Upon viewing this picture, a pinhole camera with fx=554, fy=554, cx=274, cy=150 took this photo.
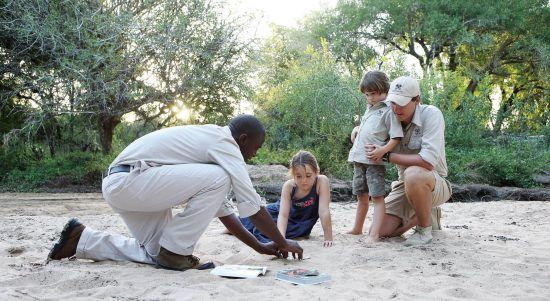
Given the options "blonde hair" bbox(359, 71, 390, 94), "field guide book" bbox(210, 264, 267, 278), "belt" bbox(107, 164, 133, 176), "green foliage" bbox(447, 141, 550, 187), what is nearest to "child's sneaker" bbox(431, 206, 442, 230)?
"blonde hair" bbox(359, 71, 390, 94)

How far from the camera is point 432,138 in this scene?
3.85m

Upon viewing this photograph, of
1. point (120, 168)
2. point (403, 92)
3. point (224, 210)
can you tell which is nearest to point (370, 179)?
point (403, 92)

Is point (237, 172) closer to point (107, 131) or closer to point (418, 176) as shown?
point (418, 176)

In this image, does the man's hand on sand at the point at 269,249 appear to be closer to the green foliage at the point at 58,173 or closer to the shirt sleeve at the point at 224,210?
the shirt sleeve at the point at 224,210

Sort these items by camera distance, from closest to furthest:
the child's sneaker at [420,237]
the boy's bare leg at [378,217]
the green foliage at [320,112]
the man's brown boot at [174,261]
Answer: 1. the man's brown boot at [174,261]
2. the child's sneaker at [420,237]
3. the boy's bare leg at [378,217]
4. the green foliage at [320,112]

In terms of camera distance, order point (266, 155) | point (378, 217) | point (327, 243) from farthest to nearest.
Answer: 1. point (266, 155)
2. point (378, 217)
3. point (327, 243)

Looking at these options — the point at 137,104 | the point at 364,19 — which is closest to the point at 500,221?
the point at 137,104

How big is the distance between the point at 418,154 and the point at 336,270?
3.84 feet

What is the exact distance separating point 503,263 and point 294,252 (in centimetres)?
126

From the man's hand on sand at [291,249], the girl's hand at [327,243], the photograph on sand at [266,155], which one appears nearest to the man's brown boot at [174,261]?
the photograph on sand at [266,155]

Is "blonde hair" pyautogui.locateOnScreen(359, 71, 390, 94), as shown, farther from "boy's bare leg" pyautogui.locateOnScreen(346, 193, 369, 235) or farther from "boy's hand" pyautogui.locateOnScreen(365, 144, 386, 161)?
"boy's bare leg" pyautogui.locateOnScreen(346, 193, 369, 235)

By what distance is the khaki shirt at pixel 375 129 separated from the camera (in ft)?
13.5

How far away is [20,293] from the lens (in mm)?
2600

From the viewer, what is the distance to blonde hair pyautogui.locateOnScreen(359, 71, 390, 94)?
427 cm
